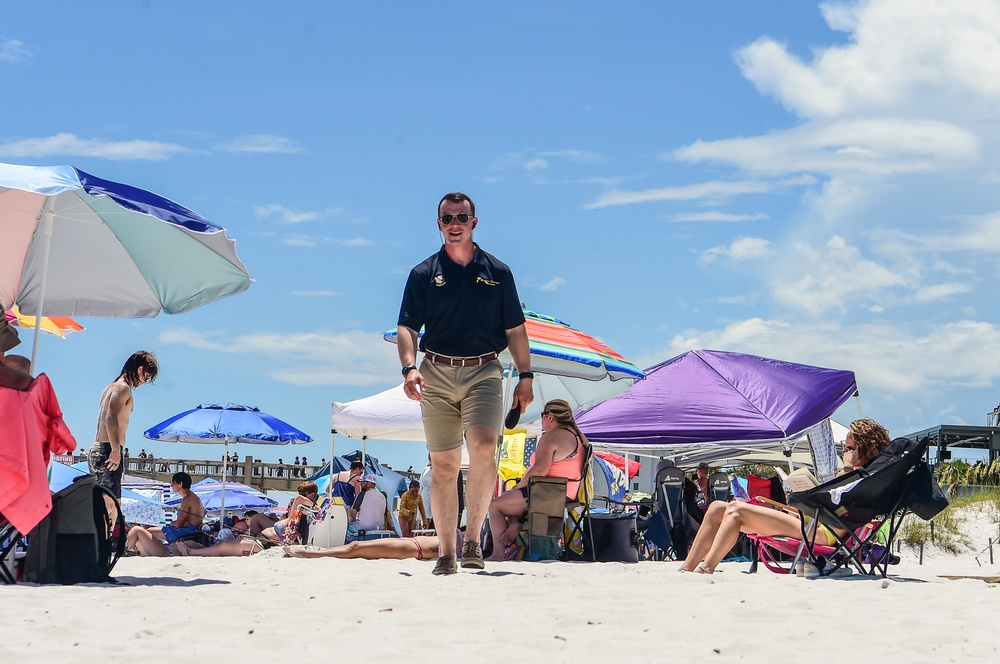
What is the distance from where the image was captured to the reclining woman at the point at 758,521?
651cm

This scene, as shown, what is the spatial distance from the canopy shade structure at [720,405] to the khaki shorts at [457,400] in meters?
7.23

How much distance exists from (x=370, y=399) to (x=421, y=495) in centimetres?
216

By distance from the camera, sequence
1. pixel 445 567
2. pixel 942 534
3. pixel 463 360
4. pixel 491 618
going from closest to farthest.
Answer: pixel 491 618
pixel 445 567
pixel 463 360
pixel 942 534

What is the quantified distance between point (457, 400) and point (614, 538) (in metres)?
3.43

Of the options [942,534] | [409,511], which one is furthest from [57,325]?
[942,534]

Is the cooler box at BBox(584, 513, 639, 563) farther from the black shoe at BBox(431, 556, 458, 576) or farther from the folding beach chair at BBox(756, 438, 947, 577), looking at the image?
the black shoe at BBox(431, 556, 458, 576)

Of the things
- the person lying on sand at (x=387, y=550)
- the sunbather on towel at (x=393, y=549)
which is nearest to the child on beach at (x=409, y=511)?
the person lying on sand at (x=387, y=550)

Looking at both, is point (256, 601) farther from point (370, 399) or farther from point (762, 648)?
point (370, 399)

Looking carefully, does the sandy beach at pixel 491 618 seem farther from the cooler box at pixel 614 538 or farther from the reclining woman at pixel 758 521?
the cooler box at pixel 614 538

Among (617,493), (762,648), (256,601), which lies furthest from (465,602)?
(617,493)

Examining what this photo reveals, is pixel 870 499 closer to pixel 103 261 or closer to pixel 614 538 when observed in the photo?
pixel 614 538

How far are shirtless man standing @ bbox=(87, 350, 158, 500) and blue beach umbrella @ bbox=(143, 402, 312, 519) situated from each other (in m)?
9.62

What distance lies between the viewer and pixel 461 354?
568cm

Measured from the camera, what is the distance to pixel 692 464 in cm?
1680
